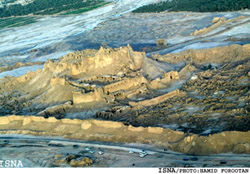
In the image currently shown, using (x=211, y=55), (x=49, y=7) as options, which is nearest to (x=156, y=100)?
(x=211, y=55)

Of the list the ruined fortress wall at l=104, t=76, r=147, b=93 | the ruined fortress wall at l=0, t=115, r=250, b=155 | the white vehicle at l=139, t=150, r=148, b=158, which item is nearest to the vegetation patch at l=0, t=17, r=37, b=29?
the ruined fortress wall at l=104, t=76, r=147, b=93

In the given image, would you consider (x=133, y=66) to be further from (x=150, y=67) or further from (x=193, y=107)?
(x=193, y=107)

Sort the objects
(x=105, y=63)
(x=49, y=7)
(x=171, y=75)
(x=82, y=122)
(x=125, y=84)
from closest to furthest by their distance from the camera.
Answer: (x=82, y=122)
(x=125, y=84)
(x=171, y=75)
(x=105, y=63)
(x=49, y=7)

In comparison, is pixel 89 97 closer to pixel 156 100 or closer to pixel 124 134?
pixel 156 100

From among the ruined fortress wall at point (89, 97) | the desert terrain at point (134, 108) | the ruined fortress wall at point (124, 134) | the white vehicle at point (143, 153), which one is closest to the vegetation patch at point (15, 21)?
the desert terrain at point (134, 108)

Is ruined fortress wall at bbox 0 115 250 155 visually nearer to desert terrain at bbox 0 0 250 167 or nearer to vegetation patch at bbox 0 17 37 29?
desert terrain at bbox 0 0 250 167

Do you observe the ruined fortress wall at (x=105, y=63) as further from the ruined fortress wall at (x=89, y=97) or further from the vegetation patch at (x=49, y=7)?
Result: the vegetation patch at (x=49, y=7)
